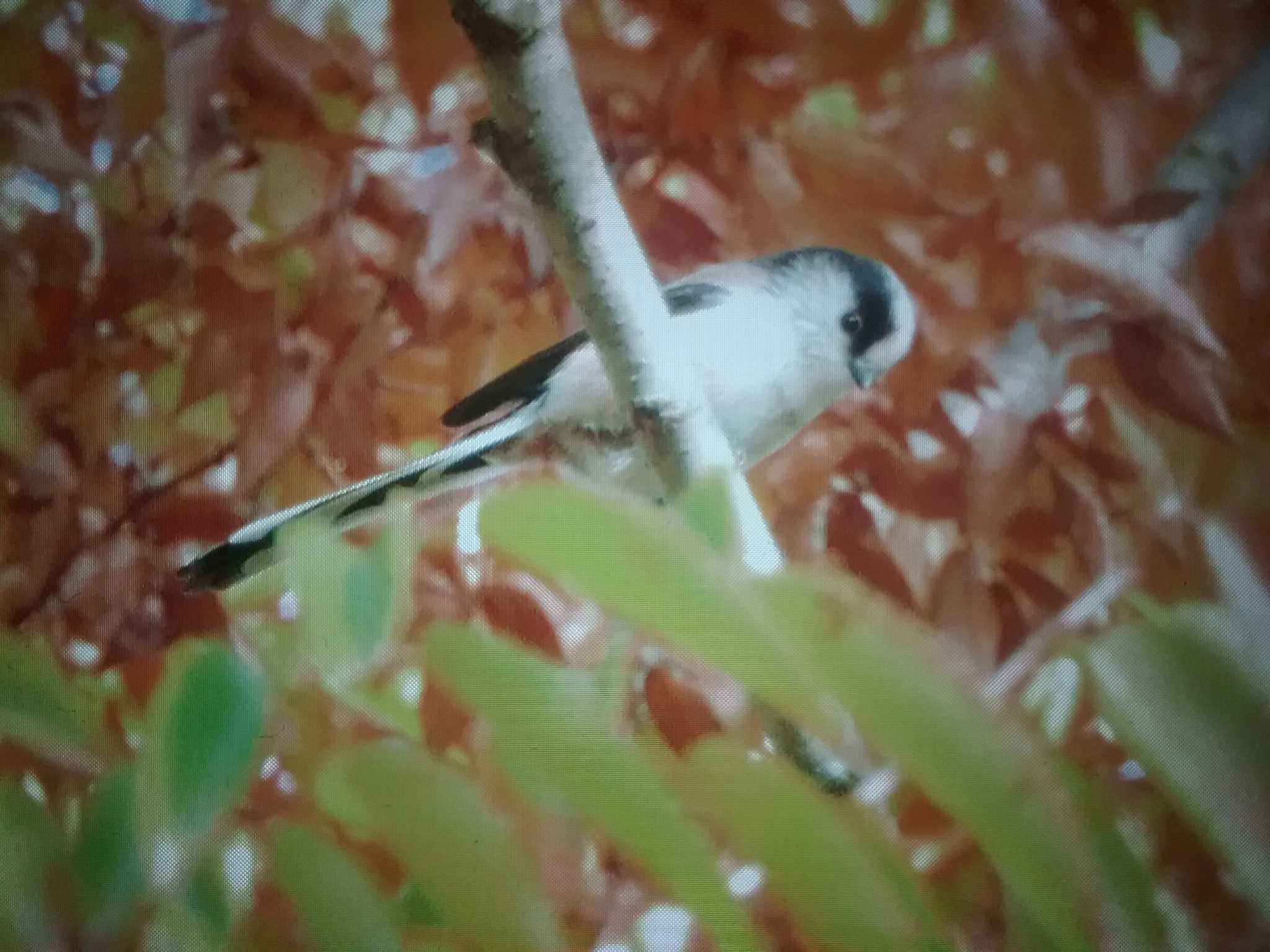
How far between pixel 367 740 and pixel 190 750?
0.16 meters

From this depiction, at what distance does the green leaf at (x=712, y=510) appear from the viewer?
Result: 2.28 ft

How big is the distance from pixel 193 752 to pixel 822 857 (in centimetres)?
53

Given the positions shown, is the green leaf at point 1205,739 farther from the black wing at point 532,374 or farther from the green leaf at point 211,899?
the green leaf at point 211,899

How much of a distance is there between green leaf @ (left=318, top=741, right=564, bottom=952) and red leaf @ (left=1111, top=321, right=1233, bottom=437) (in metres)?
0.60

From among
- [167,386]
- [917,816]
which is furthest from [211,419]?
[917,816]

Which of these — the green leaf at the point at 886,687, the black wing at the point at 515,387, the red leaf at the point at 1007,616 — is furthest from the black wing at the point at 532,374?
the red leaf at the point at 1007,616

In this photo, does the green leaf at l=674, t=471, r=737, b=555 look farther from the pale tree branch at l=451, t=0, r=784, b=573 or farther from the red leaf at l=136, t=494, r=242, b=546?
the red leaf at l=136, t=494, r=242, b=546

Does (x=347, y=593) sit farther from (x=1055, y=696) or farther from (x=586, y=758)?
(x=1055, y=696)

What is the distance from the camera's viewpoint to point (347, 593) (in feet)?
2.50

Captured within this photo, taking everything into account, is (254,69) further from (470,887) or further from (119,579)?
(470,887)

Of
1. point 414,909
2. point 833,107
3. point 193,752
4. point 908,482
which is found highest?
point 833,107

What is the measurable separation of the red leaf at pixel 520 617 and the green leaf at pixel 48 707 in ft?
1.18

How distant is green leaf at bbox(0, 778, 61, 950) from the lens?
772mm

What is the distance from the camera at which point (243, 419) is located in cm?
79
